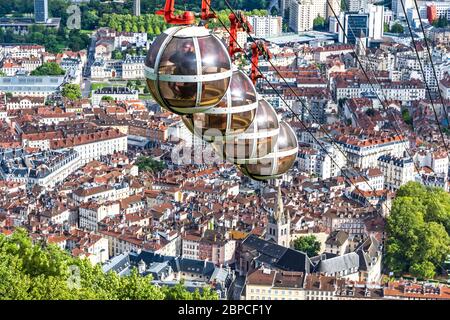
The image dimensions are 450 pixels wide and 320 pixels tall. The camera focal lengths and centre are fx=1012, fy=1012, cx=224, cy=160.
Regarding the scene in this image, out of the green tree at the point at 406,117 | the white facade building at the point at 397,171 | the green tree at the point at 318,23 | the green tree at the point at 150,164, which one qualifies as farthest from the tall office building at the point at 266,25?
the white facade building at the point at 397,171

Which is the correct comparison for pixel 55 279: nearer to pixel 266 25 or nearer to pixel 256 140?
pixel 256 140

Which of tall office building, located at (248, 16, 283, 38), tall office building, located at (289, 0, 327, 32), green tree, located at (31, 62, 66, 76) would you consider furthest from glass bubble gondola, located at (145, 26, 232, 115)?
tall office building, located at (289, 0, 327, 32)

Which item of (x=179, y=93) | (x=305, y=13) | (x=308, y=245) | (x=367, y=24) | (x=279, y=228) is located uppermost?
(x=179, y=93)

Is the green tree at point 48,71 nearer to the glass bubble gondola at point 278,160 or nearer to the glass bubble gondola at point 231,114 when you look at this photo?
the glass bubble gondola at point 278,160

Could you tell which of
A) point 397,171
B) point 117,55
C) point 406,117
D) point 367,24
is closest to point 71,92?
point 117,55

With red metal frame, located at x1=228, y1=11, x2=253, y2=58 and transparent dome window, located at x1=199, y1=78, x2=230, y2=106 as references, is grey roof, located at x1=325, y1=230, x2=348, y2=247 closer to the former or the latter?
red metal frame, located at x1=228, y1=11, x2=253, y2=58
